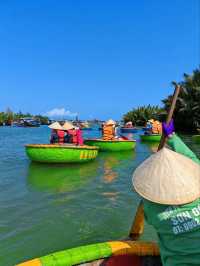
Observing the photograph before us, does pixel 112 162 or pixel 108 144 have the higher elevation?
pixel 108 144

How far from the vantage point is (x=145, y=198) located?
2.58 metres

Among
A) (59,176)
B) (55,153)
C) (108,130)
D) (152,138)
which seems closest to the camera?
(59,176)

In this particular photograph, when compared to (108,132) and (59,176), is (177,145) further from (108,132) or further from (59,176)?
(108,132)

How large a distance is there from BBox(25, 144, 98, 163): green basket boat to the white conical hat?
10.4 metres

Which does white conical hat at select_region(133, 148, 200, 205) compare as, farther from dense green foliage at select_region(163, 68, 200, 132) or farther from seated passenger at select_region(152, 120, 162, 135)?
dense green foliage at select_region(163, 68, 200, 132)

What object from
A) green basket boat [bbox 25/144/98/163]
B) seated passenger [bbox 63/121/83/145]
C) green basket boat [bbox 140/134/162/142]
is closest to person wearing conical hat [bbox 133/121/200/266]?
green basket boat [bbox 25/144/98/163]

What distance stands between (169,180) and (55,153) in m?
10.7

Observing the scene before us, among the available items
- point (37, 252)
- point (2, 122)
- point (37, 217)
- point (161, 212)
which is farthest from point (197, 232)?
point (2, 122)

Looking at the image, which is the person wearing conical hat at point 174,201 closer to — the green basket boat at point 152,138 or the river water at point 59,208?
the river water at point 59,208

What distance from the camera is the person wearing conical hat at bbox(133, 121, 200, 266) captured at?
2.48 meters

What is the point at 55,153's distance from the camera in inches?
512

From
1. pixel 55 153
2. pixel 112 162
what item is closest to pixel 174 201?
pixel 55 153

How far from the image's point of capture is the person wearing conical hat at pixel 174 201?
8.13 ft

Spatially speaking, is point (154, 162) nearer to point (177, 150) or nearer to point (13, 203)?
point (177, 150)
